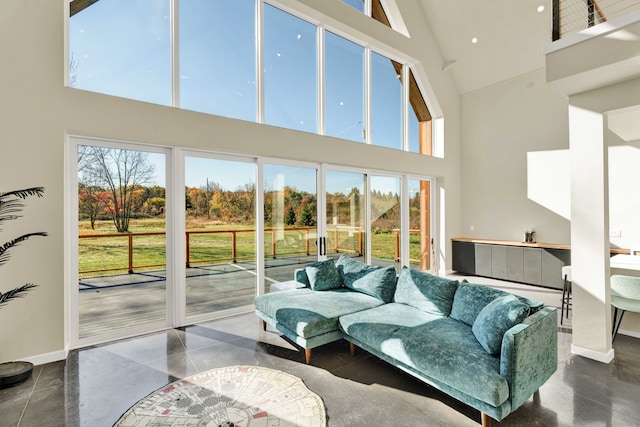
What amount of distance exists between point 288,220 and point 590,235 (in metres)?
3.71

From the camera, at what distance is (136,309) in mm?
3984

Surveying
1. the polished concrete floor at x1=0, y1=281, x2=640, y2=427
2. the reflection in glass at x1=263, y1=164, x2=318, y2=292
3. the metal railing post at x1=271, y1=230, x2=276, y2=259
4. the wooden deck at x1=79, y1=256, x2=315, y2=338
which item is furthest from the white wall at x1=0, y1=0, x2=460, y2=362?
the metal railing post at x1=271, y1=230, x2=276, y2=259

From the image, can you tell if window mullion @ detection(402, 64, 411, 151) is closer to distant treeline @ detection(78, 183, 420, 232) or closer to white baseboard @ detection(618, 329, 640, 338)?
distant treeline @ detection(78, 183, 420, 232)

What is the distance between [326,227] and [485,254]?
12.2 ft

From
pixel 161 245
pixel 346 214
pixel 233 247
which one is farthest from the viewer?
pixel 346 214

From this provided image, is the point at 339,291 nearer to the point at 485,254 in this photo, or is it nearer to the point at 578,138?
the point at 578,138

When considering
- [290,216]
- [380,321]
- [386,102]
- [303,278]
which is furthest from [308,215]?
[386,102]

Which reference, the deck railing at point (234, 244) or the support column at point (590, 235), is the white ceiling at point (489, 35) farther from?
the deck railing at point (234, 244)

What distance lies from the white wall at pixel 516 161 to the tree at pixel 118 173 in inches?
264

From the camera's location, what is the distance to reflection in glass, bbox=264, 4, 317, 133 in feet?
16.0

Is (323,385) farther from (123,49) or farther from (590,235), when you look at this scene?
(123,49)

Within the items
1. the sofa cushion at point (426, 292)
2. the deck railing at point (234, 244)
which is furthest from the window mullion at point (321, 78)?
the sofa cushion at point (426, 292)

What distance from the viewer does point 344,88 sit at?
580 cm

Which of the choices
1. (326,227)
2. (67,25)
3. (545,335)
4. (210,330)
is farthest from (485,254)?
(67,25)
